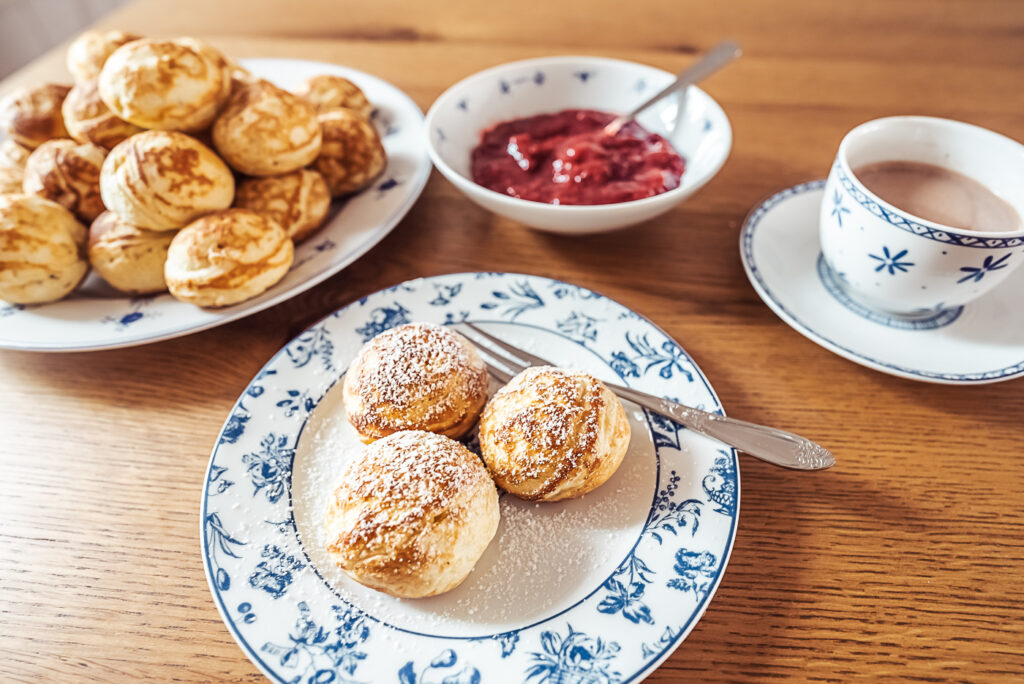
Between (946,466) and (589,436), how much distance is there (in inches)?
20.5

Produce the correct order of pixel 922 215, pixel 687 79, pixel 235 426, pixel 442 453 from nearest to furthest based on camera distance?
1. pixel 442 453
2. pixel 235 426
3. pixel 922 215
4. pixel 687 79

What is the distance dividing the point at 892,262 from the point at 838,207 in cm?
12

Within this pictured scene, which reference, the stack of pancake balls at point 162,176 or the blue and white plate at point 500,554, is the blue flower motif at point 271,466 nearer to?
the blue and white plate at point 500,554

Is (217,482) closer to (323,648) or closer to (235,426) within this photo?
(235,426)

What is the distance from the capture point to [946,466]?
3.08 ft

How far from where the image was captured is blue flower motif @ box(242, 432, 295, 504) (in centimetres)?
88

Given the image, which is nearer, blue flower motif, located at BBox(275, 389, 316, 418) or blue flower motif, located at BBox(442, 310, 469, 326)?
blue flower motif, located at BBox(275, 389, 316, 418)

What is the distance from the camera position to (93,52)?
4.26ft

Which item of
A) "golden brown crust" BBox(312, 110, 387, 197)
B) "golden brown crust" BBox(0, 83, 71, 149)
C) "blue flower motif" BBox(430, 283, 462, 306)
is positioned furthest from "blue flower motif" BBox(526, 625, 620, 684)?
"golden brown crust" BBox(0, 83, 71, 149)

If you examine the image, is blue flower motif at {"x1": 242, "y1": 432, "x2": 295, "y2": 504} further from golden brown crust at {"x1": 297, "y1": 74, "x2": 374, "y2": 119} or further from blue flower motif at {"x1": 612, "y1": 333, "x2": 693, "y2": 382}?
golden brown crust at {"x1": 297, "y1": 74, "x2": 374, "y2": 119}

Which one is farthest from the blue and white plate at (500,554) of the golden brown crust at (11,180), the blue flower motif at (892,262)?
the golden brown crust at (11,180)

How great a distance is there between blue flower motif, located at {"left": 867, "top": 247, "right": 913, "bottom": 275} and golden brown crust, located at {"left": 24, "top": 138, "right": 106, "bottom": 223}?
1306 millimetres

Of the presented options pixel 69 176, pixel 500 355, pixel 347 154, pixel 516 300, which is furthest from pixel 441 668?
pixel 69 176

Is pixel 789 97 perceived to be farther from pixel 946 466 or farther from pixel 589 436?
pixel 589 436
